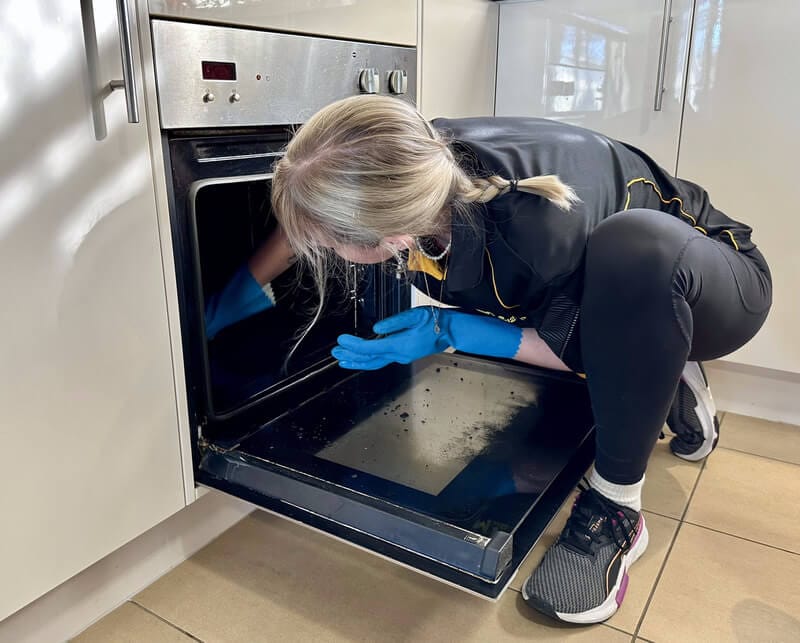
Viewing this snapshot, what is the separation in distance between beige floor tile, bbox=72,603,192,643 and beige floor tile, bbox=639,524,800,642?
643mm

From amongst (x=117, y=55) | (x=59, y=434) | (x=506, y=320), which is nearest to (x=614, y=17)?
(x=506, y=320)

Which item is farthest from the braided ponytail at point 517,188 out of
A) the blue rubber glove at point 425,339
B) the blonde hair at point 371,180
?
the blue rubber glove at point 425,339

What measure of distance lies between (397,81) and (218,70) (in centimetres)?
42

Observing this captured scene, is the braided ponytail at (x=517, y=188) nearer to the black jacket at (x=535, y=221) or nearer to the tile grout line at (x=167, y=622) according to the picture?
the black jacket at (x=535, y=221)

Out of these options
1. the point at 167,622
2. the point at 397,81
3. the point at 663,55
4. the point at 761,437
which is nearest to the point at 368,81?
the point at 397,81

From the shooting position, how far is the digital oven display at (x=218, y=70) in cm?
89

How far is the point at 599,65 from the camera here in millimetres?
1511

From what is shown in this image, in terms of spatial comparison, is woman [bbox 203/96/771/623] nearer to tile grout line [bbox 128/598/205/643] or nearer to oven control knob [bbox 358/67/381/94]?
oven control knob [bbox 358/67/381/94]

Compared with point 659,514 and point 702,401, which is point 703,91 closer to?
point 702,401

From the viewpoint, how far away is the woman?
80 centimetres

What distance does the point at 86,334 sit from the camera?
82 cm

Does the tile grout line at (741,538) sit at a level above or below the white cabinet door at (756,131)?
below

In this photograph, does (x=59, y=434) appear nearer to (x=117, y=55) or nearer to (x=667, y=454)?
(x=117, y=55)

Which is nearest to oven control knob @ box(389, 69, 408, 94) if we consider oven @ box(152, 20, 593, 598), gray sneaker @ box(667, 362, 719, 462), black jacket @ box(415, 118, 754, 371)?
oven @ box(152, 20, 593, 598)
